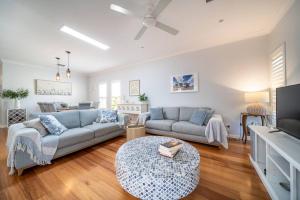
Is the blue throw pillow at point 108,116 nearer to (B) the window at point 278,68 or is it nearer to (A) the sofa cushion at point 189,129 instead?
(A) the sofa cushion at point 189,129

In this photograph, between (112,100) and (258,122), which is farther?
(112,100)

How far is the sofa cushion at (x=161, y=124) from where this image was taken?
10.7ft

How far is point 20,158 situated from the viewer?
1.79m

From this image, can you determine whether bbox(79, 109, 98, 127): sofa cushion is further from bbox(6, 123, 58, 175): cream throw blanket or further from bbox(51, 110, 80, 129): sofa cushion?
bbox(6, 123, 58, 175): cream throw blanket

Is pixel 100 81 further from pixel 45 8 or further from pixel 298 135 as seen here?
pixel 298 135

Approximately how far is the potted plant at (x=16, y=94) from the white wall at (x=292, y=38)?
7767 millimetres

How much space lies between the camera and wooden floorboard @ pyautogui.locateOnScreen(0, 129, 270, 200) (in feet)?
4.64

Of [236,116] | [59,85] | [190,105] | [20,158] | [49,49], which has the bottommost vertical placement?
[20,158]

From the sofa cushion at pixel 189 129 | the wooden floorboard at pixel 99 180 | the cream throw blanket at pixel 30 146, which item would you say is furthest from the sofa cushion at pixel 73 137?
the sofa cushion at pixel 189 129

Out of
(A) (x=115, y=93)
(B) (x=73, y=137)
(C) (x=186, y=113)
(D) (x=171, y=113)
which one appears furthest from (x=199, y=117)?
(A) (x=115, y=93)

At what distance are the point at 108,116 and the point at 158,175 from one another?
268 centimetres

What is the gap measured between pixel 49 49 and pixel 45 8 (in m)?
2.09

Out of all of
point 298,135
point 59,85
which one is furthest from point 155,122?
point 59,85

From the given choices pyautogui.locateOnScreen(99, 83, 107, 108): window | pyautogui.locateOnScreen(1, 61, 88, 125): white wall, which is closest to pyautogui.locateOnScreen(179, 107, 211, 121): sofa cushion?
pyautogui.locateOnScreen(99, 83, 107, 108): window
